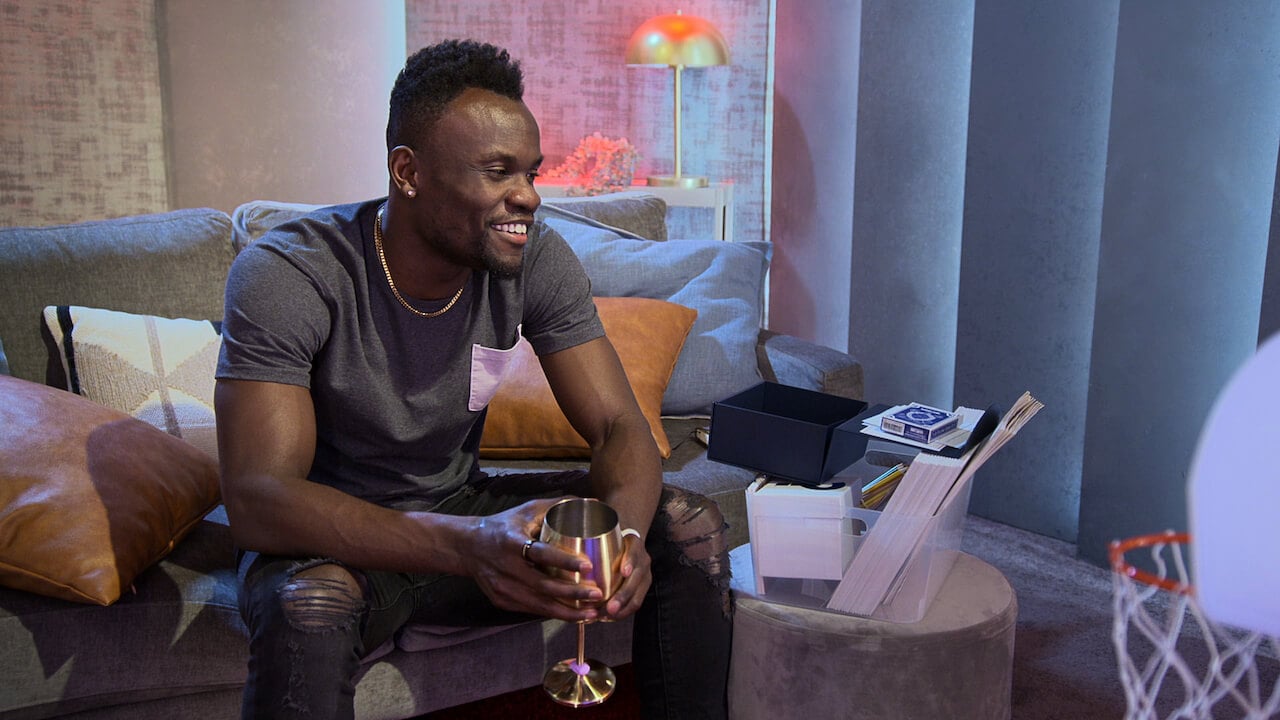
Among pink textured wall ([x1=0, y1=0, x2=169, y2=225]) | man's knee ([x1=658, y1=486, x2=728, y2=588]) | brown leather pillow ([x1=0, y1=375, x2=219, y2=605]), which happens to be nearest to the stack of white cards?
man's knee ([x1=658, y1=486, x2=728, y2=588])

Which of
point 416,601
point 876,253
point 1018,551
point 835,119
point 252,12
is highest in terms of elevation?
point 252,12

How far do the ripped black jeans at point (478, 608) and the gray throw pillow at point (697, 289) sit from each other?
66 cm

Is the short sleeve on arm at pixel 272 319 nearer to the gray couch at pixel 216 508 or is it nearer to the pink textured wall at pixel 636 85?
the gray couch at pixel 216 508

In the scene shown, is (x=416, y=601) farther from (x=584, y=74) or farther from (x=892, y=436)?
(x=584, y=74)

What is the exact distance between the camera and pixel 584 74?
4.41 meters

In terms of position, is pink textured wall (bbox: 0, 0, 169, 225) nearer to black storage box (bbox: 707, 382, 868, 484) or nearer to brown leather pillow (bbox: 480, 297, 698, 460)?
brown leather pillow (bbox: 480, 297, 698, 460)

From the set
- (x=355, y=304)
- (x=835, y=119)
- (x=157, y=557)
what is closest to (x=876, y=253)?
(x=835, y=119)

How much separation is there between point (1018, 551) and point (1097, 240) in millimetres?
810

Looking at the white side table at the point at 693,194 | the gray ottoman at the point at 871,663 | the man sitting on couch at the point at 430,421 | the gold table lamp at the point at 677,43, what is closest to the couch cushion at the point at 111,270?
the man sitting on couch at the point at 430,421

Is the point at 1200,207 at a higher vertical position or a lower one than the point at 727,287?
higher

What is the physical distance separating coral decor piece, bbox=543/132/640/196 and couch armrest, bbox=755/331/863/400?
1.62m

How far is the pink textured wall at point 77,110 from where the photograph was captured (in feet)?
11.1

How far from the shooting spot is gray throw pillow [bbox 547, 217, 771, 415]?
2334 mm

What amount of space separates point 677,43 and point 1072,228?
5.76 feet
